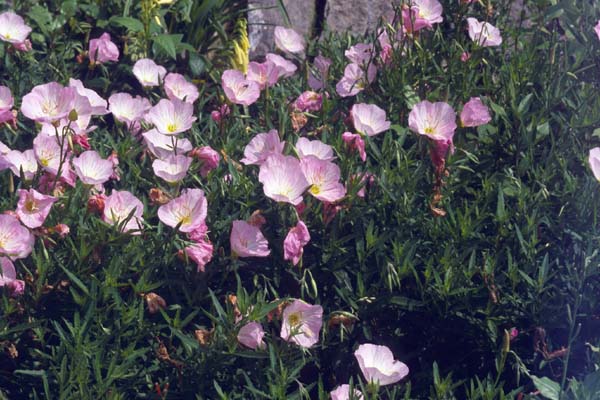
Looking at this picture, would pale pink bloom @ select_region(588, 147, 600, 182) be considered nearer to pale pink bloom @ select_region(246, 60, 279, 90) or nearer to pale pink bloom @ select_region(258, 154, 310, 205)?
pale pink bloom @ select_region(258, 154, 310, 205)

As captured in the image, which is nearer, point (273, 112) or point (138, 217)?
point (138, 217)

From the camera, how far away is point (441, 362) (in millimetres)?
2463

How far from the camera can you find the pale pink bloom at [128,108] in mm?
2752

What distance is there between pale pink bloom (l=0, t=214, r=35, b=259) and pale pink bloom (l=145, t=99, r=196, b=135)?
0.53 m

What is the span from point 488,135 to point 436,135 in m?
0.36

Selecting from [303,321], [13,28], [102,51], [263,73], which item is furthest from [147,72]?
[303,321]

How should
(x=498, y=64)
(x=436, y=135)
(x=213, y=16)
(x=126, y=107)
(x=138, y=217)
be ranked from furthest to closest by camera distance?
(x=213, y=16) < (x=498, y=64) < (x=126, y=107) < (x=436, y=135) < (x=138, y=217)

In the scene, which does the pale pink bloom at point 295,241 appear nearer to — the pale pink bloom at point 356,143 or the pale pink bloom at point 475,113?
the pale pink bloom at point 356,143

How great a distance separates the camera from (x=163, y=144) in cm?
255

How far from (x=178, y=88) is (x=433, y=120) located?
2.72 ft

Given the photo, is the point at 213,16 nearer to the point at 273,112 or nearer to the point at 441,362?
the point at 273,112

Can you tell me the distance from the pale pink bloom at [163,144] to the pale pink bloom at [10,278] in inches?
19.9

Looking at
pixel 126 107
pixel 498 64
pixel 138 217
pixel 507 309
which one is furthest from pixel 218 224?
pixel 498 64

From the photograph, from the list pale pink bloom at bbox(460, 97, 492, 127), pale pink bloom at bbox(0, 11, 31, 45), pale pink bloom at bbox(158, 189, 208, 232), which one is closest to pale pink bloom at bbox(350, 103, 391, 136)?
pale pink bloom at bbox(460, 97, 492, 127)
